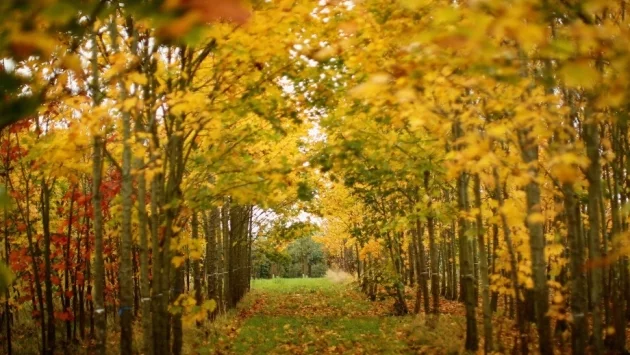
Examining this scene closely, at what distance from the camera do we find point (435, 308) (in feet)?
40.9

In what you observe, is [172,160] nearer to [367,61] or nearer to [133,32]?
[133,32]

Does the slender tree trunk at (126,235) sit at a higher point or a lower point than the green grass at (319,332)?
higher

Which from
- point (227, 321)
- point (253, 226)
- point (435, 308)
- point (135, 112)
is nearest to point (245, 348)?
point (227, 321)

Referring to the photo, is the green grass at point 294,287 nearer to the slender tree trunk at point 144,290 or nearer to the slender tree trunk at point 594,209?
the slender tree trunk at point 594,209

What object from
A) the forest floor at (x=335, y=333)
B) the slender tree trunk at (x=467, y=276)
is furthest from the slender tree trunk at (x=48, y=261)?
the slender tree trunk at (x=467, y=276)

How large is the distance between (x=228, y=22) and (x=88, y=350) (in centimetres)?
965

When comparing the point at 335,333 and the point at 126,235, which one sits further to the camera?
the point at 335,333

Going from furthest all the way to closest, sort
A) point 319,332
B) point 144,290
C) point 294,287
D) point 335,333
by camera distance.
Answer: point 294,287
point 319,332
point 335,333
point 144,290

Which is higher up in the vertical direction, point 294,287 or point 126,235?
point 126,235

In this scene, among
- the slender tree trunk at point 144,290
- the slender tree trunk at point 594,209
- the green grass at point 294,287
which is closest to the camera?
the slender tree trunk at point 594,209

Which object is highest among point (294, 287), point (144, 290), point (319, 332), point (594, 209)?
point (594, 209)

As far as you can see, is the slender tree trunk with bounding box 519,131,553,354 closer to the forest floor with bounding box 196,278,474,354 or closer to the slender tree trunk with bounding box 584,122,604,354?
the slender tree trunk with bounding box 584,122,604,354

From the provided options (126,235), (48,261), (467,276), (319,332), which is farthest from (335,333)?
(126,235)

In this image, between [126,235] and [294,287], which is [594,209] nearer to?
[126,235]
